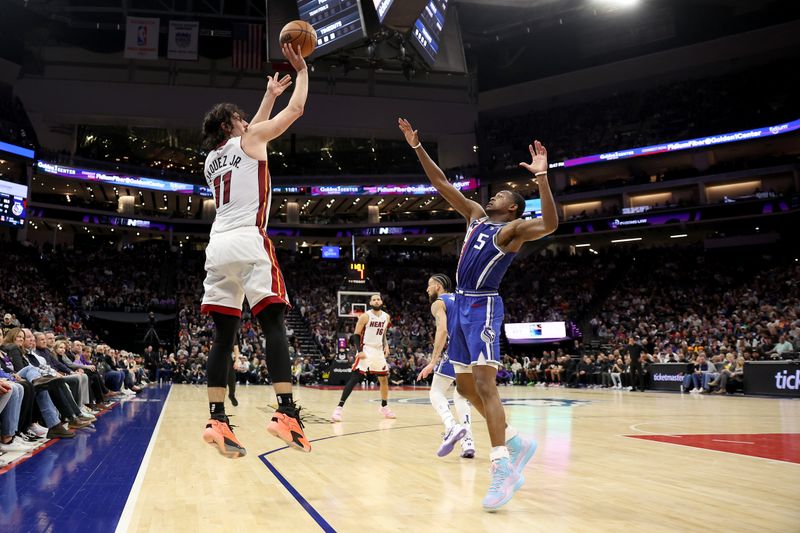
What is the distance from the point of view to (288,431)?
371cm

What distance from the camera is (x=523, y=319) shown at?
32.0 meters

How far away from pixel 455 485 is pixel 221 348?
6.33ft

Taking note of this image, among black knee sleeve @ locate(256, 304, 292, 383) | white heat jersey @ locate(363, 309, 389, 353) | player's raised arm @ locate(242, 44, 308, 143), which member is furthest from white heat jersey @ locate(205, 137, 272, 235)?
white heat jersey @ locate(363, 309, 389, 353)

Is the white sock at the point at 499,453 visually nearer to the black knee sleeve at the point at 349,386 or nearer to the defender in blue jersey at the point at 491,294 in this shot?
the defender in blue jersey at the point at 491,294

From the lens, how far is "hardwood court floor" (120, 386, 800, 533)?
11.2ft

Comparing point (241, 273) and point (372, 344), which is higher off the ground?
point (241, 273)

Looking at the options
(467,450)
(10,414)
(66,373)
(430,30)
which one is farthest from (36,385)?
(430,30)

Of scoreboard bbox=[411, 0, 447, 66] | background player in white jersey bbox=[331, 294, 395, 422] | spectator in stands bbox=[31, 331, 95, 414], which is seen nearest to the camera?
spectator in stands bbox=[31, 331, 95, 414]

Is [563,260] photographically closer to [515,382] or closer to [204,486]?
[515,382]

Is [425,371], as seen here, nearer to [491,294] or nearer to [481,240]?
[491,294]

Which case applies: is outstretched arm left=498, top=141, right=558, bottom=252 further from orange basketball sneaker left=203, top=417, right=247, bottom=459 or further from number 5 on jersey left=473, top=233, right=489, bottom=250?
orange basketball sneaker left=203, top=417, right=247, bottom=459

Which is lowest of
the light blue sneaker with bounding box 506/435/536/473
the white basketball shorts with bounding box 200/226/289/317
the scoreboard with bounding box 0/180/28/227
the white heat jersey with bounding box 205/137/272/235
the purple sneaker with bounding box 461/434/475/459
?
the purple sneaker with bounding box 461/434/475/459

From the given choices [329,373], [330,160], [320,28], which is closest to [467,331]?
[320,28]

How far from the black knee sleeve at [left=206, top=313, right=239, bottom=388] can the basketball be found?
181cm
